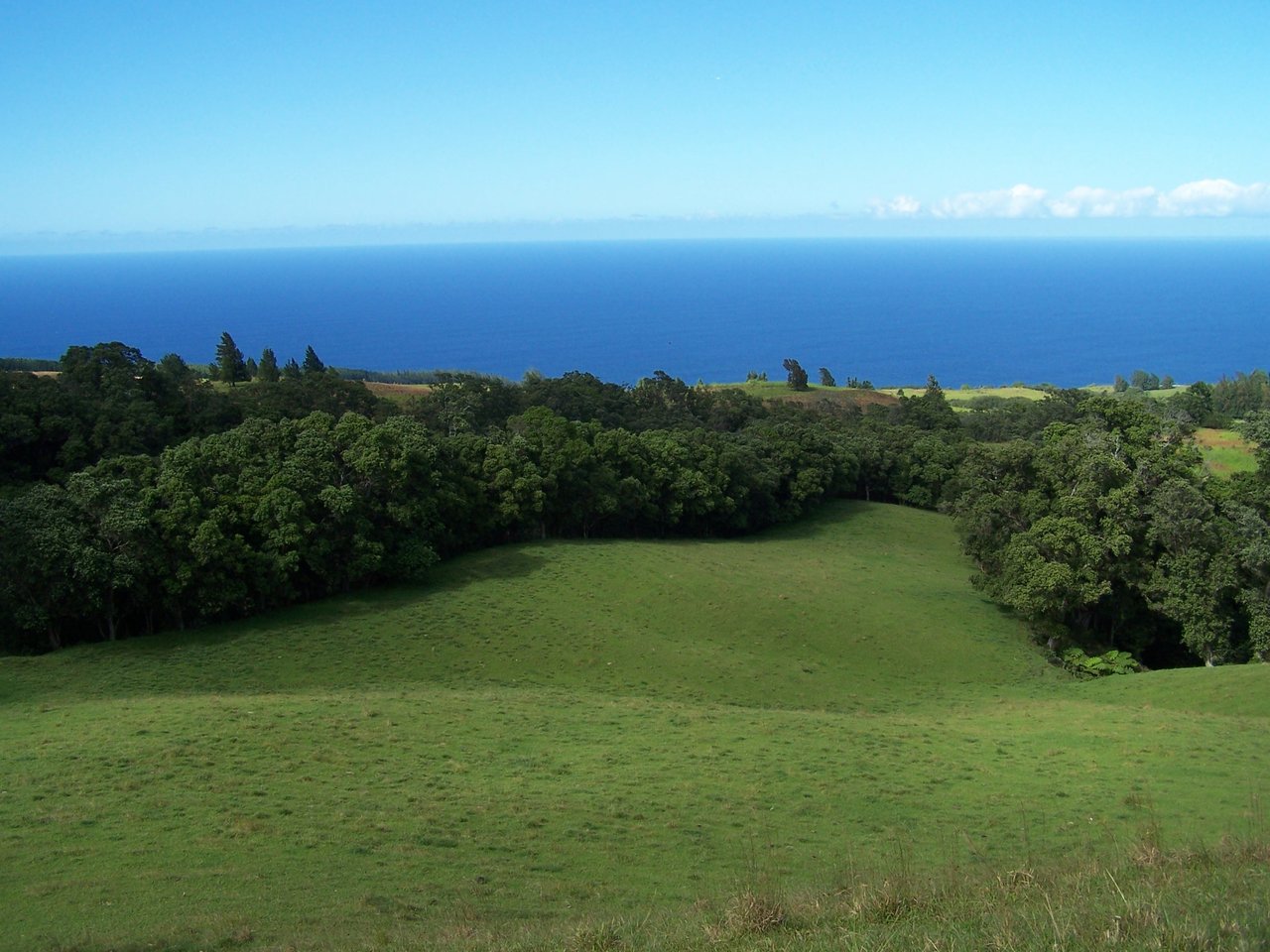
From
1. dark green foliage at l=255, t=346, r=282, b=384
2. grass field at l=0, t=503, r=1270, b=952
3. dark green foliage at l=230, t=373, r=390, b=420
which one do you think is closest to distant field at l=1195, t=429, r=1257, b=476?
grass field at l=0, t=503, r=1270, b=952

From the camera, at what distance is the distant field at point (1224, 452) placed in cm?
7025

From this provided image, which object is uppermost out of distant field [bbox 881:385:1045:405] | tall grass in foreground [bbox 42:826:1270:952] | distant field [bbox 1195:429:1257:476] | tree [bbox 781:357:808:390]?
tall grass in foreground [bbox 42:826:1270:952]

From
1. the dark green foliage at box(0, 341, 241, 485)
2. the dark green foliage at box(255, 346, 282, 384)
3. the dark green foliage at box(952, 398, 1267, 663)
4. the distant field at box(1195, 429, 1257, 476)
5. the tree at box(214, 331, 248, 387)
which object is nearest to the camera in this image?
the dark green foliage at box(952, 398, 1267, 663)

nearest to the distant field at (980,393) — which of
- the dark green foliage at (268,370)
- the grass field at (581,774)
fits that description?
the dark green foliage at (268,370)

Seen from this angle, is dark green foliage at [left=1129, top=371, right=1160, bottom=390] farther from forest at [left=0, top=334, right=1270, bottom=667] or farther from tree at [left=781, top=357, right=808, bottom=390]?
forest at [left=0, top=334, right=1270, bottom=667]

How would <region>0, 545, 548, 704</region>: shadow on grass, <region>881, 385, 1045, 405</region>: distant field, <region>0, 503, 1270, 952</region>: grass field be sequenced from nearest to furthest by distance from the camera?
<region>0, 503, 1270, 952</region>: grass field, <region>0, 545, 548, 704</region>: shadow on grass, <region>881, 385, 1045, 405</region>: distant field

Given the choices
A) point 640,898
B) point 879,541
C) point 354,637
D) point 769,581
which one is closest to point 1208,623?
point 769,581

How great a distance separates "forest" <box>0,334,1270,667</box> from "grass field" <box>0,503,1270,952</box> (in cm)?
270

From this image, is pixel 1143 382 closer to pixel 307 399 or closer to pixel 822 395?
pixel 822 395

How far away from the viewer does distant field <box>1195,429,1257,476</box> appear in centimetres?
7025

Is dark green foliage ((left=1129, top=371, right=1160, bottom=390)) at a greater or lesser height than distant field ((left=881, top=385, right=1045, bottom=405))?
greater

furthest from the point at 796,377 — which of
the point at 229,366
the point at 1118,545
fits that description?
the point at 1118,545

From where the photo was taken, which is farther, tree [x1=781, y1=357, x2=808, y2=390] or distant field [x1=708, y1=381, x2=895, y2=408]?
tree [x1=781, y1=357, x2=808, y2=390]

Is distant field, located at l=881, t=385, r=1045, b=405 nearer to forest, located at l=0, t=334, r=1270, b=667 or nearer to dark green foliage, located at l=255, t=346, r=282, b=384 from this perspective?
forest, located at l=0, t=334, r=1270, b=667
